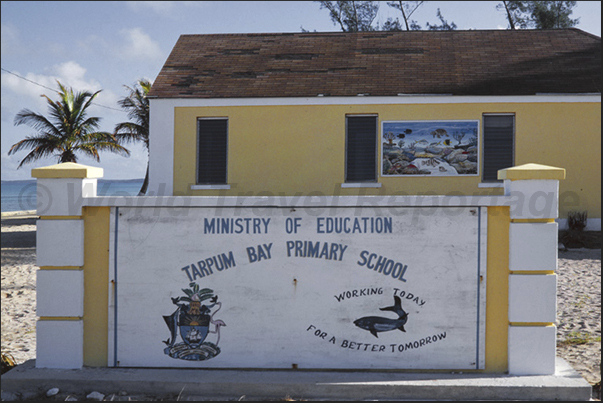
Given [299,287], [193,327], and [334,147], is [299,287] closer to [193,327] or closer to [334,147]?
[193,327]

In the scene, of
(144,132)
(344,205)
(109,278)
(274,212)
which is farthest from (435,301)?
(144,132)

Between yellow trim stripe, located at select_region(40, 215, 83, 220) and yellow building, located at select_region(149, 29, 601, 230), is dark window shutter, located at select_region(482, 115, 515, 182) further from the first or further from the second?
yellow trim stripe, located at select_region(40, 215, 83, 220)

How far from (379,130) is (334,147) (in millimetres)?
1206

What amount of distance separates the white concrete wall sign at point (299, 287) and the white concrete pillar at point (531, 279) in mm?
299

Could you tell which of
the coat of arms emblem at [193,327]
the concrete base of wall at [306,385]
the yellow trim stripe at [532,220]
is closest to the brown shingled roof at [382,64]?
the yellow trim stripe at [532,220]

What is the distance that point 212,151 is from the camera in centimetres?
1409

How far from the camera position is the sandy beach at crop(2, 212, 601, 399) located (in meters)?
6.47

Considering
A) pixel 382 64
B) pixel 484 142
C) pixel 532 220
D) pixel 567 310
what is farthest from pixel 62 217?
pixel 382 64

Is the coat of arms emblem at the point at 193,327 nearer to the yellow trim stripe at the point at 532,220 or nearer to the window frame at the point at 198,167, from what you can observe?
the yellow trim stripe at the point at 532,220

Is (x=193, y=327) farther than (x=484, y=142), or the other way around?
(x=484, y=142)

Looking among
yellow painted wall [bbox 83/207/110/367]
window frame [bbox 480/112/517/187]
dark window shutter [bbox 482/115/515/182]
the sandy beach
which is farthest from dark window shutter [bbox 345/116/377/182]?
yellow painted wall [bbox 83/207/110/367]

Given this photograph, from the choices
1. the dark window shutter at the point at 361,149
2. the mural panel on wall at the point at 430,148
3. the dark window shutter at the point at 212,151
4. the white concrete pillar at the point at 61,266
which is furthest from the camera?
the dark window shutter at the point at 212,151

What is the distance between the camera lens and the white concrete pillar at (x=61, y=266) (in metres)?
5.39

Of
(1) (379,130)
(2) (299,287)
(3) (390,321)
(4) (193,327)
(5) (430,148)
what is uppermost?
(1) (379,130)
